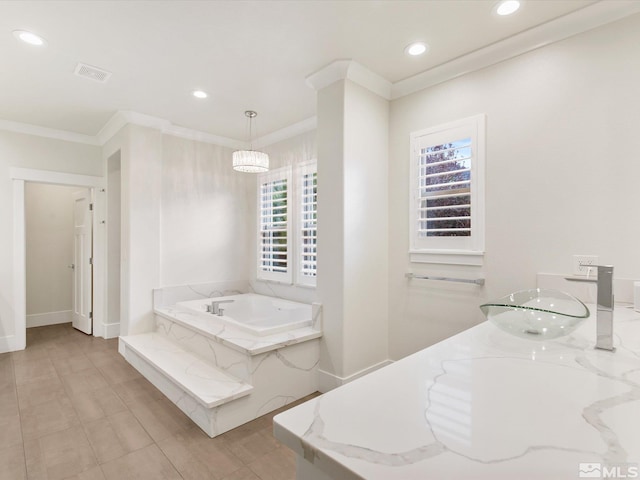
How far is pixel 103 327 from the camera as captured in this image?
4289 mm

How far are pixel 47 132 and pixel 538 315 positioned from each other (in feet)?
17.2

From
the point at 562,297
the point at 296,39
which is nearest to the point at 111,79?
the point at 296,39

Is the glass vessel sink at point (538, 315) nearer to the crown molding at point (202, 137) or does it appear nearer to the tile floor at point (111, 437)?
the tile floor at point (111, 437)

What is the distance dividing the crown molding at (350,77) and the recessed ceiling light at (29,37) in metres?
1.93

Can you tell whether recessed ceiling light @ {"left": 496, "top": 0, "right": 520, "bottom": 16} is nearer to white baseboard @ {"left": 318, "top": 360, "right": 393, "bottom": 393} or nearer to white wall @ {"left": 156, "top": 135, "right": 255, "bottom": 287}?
white baseboard @ {"left": 318, "top": 360, "right": 393, "bottom": 393}

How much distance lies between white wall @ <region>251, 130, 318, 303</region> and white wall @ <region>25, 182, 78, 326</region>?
2.82 meters

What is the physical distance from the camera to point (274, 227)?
435 centimetres

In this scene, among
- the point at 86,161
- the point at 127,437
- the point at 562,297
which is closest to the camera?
the point at 562,297

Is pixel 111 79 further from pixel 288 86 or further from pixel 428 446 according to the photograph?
pixel 428 446

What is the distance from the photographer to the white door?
441 centimetres

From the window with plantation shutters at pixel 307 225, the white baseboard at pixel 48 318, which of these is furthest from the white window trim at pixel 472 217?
the white baseboard at pixel 48 318

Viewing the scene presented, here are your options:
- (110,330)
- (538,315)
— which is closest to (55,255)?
(110,330)

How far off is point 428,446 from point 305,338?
2109 mm

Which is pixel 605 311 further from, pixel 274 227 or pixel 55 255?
pixel 55 255
